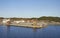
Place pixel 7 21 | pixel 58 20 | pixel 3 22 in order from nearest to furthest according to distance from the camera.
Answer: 1. pixel 7 21
2. pixel 3 22
3. pixel 58 20

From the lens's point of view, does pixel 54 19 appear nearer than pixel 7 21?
No

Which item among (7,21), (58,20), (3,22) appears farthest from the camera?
(58,20)

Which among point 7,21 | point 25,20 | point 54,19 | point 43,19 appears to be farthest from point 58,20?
point 7,21

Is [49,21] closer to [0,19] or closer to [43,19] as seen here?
[43,19]

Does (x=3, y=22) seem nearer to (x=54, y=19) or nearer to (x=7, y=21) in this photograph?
(x=7, y=21)

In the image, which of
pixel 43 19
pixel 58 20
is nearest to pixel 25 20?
pixel 43 19

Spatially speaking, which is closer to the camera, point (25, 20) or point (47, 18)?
point (25, 20)

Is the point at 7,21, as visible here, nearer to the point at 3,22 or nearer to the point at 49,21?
the point at 3,22
